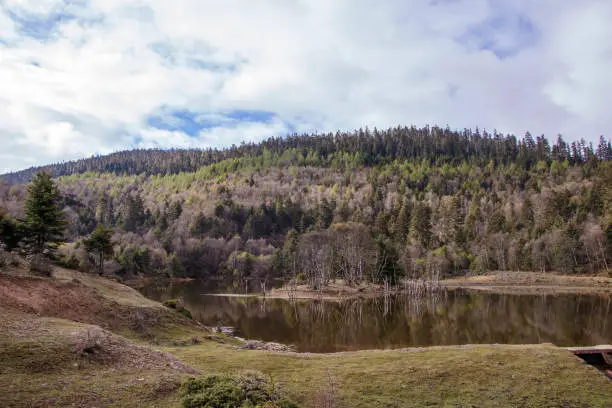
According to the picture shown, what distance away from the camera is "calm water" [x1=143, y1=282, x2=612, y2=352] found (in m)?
38.3

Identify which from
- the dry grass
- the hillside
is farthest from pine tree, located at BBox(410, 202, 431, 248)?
the dry grass

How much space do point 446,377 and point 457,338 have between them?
21677 mm

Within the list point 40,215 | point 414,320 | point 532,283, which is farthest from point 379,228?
point 40,215

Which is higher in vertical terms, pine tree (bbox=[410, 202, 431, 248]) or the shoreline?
pine tree (bbox=[410, 202, 431, 248])

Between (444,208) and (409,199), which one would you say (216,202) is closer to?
(409,199)

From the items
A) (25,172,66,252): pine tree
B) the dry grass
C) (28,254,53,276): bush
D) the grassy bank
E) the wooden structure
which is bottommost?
the dry grass

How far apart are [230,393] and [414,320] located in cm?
4341

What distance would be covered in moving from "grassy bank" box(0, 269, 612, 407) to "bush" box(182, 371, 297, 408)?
1.64 meters

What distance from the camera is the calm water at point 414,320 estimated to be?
38312 mm

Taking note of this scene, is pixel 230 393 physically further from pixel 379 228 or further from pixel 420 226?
pixel 420 226

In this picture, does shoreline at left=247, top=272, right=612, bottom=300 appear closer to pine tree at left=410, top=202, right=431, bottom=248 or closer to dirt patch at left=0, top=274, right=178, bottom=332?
pine tree at left=410, top=202, right=431, bottom=248

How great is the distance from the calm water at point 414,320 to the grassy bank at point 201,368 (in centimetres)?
1442

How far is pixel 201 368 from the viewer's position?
18812 mm

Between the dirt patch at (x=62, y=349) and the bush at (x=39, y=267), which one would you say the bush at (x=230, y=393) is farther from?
the bush at (x=39, y=267)
